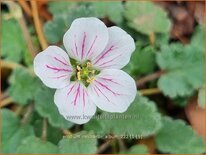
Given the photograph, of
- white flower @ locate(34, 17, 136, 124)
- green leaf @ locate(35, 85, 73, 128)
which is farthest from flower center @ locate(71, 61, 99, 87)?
green leaf @ locate(35, 85, 73, 128)

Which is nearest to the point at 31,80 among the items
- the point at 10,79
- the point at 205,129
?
the point at 10,79

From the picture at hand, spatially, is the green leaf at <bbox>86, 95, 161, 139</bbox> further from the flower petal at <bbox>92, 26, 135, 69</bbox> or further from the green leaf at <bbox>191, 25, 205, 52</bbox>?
the green leaf at <bbox>191, 25, 205, 52</bbox>

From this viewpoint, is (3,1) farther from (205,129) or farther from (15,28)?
(205,129)

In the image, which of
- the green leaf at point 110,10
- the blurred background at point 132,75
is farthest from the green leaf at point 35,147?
the green leaf at point 110,10

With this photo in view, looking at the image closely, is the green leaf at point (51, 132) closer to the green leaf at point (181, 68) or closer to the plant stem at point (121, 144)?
the plant stem at point (121, 144)

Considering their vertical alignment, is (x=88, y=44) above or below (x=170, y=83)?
above

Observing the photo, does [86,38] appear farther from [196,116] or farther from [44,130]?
[196,116]
